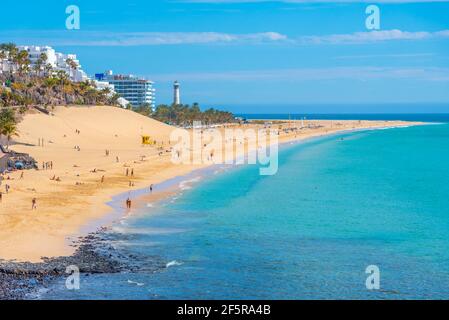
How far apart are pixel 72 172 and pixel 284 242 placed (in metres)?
27.6

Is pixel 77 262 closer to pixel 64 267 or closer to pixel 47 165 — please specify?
pixel 64 267

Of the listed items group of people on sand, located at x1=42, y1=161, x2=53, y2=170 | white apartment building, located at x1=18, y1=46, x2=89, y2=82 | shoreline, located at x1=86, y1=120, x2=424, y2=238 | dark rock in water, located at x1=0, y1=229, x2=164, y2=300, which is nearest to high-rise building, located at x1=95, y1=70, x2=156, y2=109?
white apartment building, located at x1=18, y1=46, x2=89, y2=82

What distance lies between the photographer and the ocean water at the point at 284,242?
978 inches

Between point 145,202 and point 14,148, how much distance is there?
91.6 ft

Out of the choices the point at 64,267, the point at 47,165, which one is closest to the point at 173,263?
the point at 64,267

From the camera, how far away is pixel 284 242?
3297 centimetres

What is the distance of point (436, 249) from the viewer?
3234cm

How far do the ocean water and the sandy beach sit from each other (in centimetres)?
320

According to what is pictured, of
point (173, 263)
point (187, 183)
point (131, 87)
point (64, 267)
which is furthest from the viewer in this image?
point (131, 87)

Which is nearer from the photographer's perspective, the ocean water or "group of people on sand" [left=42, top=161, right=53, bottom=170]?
the ocean water

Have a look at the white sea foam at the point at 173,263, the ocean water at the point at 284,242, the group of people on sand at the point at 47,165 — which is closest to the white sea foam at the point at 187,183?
the ocean water at the point at 284,242

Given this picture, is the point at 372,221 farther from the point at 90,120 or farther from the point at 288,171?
the point at 90,120

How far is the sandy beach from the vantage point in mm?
31672

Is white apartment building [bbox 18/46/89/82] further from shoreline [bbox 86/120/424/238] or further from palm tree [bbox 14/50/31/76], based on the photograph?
shoreline [bbox 86/120/424/238]
